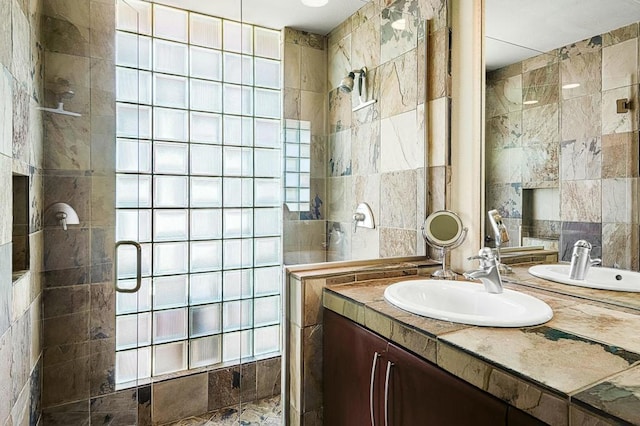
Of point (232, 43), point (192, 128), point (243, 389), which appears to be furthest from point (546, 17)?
point (243, 389)

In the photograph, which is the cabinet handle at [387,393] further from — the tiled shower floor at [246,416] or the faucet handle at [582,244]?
the tiled shower floor at [246,416]

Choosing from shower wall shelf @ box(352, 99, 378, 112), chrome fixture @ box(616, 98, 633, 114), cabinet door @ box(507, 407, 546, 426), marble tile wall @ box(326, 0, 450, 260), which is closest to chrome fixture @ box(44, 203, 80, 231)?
marble tile wall @ box(326, 0, 450, 260)

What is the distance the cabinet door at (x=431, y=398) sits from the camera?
2.72ft

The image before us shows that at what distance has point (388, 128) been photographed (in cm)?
193

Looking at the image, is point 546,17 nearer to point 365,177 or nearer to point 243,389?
point 365,177

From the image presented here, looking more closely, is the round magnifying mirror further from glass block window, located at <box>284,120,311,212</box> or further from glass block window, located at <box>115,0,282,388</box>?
glass block window, located at <box>115,0,282,388</box>

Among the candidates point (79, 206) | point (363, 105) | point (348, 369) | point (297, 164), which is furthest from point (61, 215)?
point (363, 105)

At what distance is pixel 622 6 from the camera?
1.19 m

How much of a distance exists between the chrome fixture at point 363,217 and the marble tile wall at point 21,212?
1370 millimetres

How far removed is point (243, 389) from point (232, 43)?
198cm

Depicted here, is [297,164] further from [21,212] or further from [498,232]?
[21,212]

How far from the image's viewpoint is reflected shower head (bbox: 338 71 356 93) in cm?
187

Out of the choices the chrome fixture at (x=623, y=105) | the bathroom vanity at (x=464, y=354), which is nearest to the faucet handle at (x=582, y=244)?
the bathroom vanity at (x=464, y=354)

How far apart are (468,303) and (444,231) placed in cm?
42
